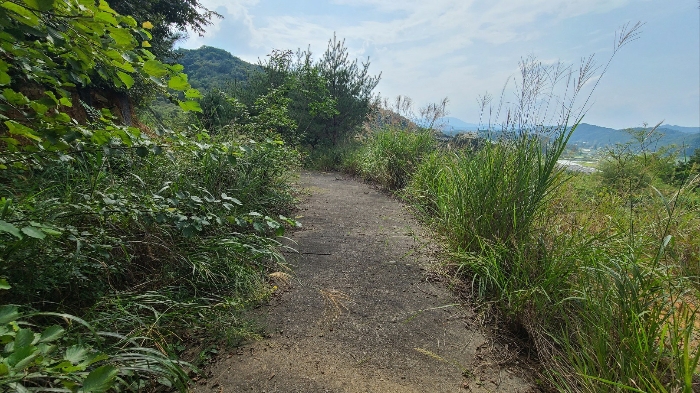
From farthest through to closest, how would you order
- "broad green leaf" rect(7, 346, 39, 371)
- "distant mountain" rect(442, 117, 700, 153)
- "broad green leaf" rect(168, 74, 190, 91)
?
"distant mountain" rect(442, 117, 700, 153)
"broad green leaf" rect(168, 74, 190, 91)
"broad green leaf" rect(7, 346, 39, 371)

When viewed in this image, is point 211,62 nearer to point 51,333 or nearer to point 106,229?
point 106,229

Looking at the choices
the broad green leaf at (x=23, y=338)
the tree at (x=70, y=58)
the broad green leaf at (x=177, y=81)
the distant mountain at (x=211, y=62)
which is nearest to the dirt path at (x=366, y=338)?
the broad green leaf at (x=23, y=338)

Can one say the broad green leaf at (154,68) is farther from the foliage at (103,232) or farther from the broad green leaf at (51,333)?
the broad green leaf at (51,333)

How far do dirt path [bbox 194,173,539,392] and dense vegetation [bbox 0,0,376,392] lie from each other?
198 mm

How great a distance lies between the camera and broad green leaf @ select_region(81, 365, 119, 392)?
674 millimetres

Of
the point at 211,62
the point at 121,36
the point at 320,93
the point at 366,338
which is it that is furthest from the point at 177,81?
the point at 211,62

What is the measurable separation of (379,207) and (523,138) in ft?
7.76

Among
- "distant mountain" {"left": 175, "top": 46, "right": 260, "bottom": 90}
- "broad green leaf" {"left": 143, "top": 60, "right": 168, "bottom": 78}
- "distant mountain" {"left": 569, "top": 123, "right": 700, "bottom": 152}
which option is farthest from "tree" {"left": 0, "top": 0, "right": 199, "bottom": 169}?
"distant mountain" {"left": 175, "top": 46, "right": 260, "bottom": 90}

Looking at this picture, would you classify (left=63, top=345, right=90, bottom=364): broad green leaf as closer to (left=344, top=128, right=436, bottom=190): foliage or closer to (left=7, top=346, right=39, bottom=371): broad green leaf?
(left=7, top=346, right=39, bottom=371): broad green leaf

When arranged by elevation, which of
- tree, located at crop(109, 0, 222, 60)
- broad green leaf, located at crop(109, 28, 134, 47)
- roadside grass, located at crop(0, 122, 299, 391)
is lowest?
roadside grass, located at crop(0, 122, 299, 391)

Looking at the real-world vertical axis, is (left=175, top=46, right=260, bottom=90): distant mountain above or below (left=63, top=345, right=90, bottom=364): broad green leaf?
above

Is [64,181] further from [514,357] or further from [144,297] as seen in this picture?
[514,357]

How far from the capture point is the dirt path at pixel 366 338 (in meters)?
1.46

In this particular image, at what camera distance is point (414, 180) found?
4.69 meters
